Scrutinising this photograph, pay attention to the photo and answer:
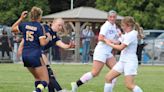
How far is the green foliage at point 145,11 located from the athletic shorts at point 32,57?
40688mm

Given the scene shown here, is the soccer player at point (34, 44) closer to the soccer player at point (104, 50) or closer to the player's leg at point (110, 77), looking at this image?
the player's leg at point (110, 77)

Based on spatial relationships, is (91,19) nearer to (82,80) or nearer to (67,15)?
(67,15)

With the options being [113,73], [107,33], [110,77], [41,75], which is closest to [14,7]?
[107,33]

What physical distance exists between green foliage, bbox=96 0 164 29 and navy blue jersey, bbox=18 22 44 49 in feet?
133

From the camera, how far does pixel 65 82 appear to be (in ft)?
61.5

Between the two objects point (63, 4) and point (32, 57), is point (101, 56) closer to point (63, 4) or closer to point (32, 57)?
point (32, 57)

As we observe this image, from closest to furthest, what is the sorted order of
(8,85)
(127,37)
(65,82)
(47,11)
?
(127,37)
(8,85)
(65,82)
(47,11)

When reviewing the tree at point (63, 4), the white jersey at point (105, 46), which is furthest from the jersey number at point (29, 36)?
the tree at point (63, 4)

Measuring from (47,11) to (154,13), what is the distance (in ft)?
38.0

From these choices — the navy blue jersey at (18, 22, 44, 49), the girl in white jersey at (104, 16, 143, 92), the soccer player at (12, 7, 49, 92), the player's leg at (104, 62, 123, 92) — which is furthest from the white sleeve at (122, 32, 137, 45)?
the navy blue jersey at (18, 22, 44, 49)

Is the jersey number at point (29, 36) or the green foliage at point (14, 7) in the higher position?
the jersey number at point (29, 36)

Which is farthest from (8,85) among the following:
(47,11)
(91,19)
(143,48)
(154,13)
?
(47,11)

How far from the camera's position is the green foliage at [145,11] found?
53.2 meters

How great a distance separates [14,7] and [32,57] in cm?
4727
